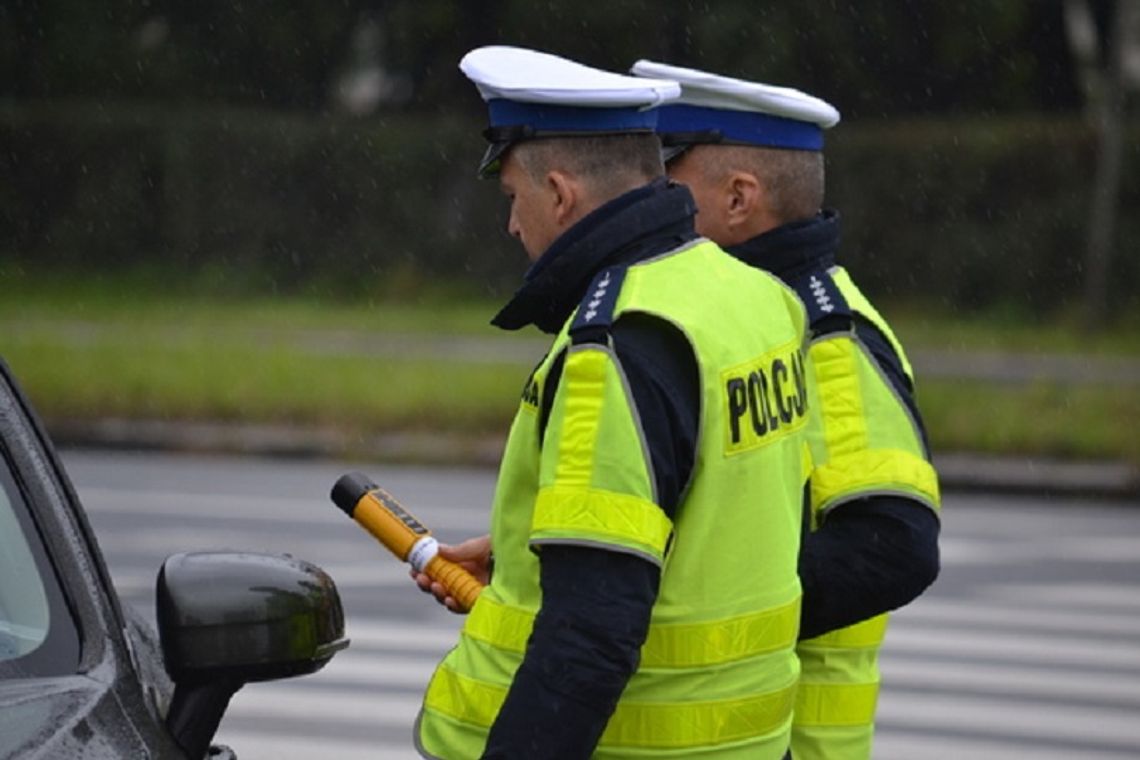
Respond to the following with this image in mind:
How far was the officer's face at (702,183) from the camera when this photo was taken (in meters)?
4.00

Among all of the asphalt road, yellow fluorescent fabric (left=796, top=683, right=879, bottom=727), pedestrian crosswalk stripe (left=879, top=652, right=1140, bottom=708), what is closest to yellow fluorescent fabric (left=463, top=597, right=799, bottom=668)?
yellow fluorescent fabric (left=796, top=683, right=879, bottom=727)

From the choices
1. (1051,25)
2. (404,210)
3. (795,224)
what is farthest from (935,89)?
(795,224)

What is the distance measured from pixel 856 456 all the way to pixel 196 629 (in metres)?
1.25

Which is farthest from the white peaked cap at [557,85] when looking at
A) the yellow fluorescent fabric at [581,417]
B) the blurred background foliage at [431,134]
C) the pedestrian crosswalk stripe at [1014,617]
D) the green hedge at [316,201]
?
the green hedge at [316,201]

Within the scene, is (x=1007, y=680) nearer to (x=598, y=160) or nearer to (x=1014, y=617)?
(x=1014, y=617)

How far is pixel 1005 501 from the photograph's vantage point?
1534 centimetres

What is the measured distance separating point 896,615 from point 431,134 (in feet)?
60.9

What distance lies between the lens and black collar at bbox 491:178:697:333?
3.07 m

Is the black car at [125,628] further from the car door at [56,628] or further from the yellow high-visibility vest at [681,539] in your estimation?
the yellow high-visibility vest at [681,539]

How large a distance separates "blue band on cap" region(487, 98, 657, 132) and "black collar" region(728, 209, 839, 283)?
2.87ft

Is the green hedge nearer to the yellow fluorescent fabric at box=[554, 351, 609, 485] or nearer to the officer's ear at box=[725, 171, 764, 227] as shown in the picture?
the officer's ear at box=[725, 171, 764, 227]

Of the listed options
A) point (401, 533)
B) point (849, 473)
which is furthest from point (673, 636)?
point (849, 473)

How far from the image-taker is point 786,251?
400 centimetres

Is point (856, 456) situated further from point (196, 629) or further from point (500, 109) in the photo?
point (196, 629)
